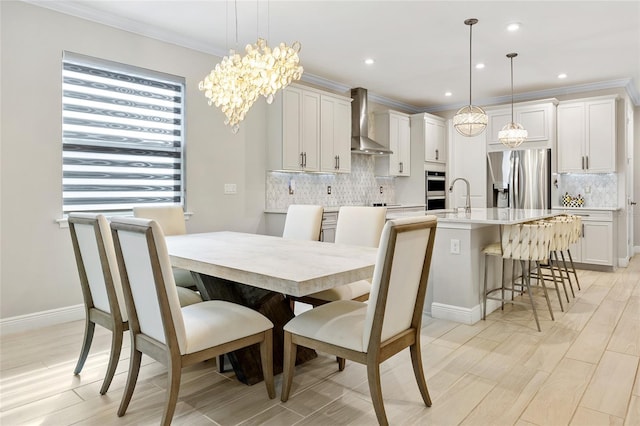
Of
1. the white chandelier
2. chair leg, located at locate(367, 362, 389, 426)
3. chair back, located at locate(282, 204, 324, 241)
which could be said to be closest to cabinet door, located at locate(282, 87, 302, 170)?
chair back, located at locate(282, 204, 324, 241)

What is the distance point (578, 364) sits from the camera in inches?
101

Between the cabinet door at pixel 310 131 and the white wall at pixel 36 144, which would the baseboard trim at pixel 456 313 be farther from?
the white wall at pixel 36 144

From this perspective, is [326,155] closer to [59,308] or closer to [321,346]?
[59,308]

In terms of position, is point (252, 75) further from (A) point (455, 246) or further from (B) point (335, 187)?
(B) point (335, 187)

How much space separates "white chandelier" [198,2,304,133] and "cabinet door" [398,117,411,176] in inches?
170

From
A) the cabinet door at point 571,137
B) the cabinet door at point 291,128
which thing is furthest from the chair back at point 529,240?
the cabinet door at point 571,137

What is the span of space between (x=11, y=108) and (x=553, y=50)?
522cm


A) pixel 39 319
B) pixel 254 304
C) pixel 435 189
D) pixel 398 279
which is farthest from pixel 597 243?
pixel 39 319

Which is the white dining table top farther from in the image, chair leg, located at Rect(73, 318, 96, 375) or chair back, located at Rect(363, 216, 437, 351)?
chair leg, located at Rect(73, 318, 96, 375)

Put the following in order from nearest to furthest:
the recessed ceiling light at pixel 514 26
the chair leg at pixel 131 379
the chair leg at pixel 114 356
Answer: the chair leg at pixel 131 379 → the chair leg at pixel 114 356 → the recessed ceiling light at pixel 514 26

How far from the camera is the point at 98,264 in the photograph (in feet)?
7.30

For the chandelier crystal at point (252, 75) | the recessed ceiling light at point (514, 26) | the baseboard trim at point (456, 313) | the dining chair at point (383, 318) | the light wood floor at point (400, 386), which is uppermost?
the recessed ceiling light at point (514, 26)

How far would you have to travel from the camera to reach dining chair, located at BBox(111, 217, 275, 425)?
169cm

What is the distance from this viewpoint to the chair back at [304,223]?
11.2 feet
